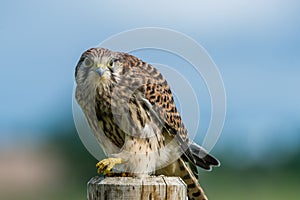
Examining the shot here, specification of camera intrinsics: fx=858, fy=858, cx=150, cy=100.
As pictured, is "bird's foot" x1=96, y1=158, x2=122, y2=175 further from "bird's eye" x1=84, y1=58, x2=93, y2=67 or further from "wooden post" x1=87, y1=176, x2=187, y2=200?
"bird's eye" x1=84, y1=58, x2=93, y2=67

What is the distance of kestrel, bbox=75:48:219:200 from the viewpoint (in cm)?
647

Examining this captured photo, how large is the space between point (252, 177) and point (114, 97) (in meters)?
21.5

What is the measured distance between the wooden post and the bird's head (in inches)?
57.7

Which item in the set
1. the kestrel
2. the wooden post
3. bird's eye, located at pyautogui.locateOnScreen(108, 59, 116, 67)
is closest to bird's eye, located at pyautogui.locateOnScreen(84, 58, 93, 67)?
the kestrel

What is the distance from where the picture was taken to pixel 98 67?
21.0 ft

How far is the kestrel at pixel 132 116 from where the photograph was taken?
647cm

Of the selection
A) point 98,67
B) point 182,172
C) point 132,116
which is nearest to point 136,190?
point 132,116

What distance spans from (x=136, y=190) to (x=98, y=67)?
162cm

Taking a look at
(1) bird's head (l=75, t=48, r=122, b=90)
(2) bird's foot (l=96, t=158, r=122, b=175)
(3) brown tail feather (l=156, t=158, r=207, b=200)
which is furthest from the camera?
(3) brown tail feather (l=156, t=158, r=207, b=200)

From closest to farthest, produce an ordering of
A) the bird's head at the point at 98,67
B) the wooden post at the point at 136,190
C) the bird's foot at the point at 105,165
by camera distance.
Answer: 1. the wooden post at the point at 136,190
2. the bird's foot at the point at 105,165
3. the bird's head at the point at 98,67

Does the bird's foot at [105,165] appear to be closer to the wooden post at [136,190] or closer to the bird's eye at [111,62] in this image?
the wooden post at [136,190]

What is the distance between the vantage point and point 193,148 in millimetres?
6941

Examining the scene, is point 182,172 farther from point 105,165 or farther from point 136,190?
point 136,190

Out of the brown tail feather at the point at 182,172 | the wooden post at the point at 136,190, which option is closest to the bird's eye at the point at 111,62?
the brown tail feather at the point at 182,172
